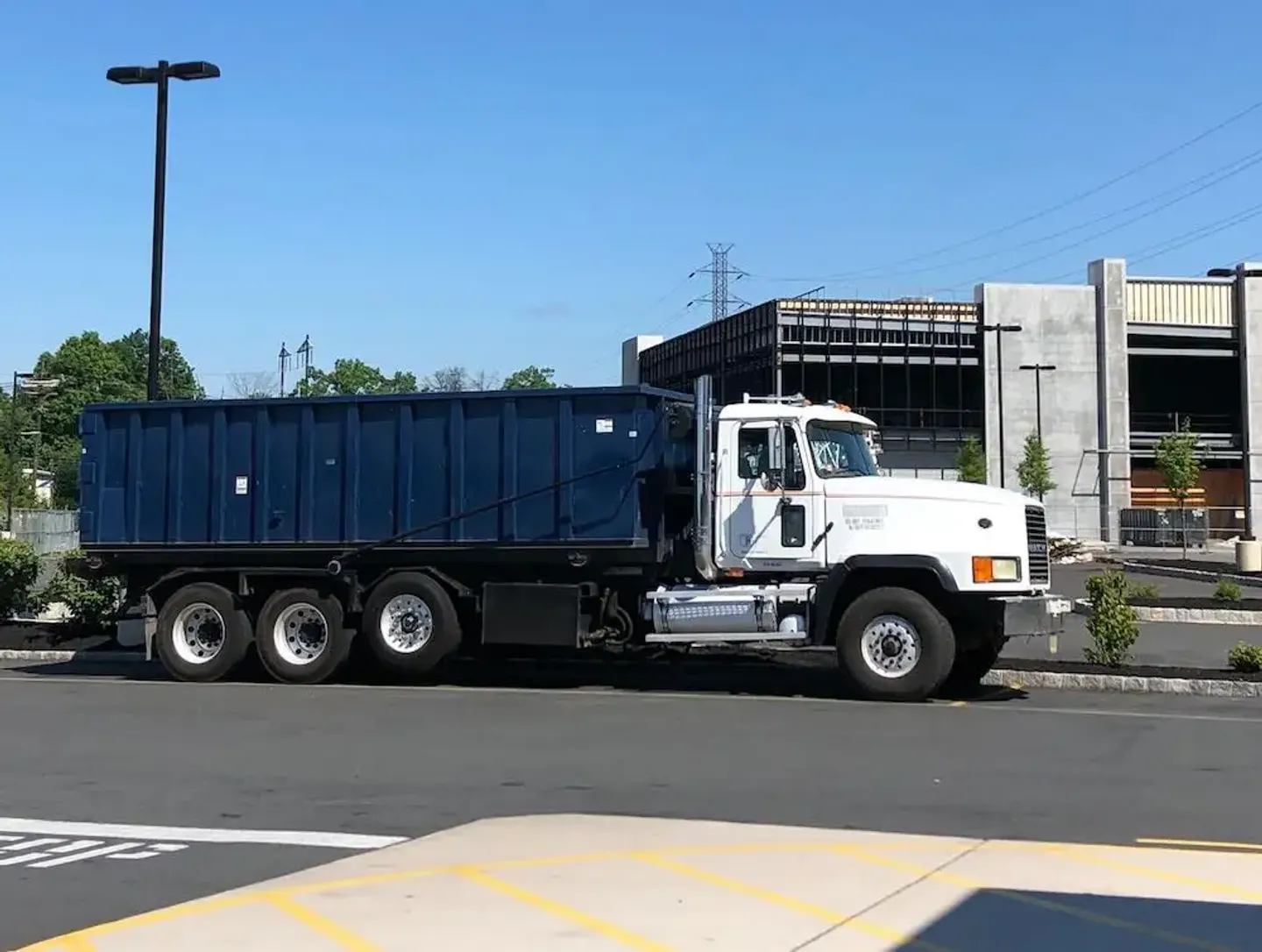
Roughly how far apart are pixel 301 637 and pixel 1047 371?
57.9m

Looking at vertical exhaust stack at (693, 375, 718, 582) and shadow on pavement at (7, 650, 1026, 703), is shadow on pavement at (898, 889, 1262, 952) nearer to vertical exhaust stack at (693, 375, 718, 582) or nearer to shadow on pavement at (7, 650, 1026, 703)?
vertical exhaust stack at (693, 375, 718, 582)

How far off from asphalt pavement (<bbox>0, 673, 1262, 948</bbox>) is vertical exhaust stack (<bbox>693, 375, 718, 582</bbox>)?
1527 mm

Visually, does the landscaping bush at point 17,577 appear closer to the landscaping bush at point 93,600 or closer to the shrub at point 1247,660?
the landscaping bush at point 93,600

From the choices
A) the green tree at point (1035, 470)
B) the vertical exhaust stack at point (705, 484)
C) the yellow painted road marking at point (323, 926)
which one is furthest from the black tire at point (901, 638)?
the green tree at point (1035, 470)

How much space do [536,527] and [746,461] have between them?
8.32ft

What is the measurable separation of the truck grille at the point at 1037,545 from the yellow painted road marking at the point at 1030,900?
25.9ft

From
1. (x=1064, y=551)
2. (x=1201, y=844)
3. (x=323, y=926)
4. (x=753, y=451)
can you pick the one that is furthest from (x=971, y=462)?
(x=323, y=926)

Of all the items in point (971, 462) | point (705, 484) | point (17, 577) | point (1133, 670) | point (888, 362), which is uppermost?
point (888, 362)

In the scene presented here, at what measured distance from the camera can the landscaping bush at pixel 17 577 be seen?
71.6 ft

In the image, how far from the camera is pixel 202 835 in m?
8.58

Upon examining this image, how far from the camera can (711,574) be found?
15750 millimetres

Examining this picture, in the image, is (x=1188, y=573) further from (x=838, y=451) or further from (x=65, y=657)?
(x=65, y=657)

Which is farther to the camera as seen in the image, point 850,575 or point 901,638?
point 850,575

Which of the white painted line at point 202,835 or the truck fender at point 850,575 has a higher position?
the truck fender at point 850,575
